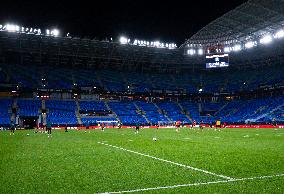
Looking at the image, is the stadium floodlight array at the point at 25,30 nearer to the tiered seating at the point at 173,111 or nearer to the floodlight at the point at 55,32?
the floodlight at the point at 55,32

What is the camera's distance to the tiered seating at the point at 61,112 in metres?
60.2

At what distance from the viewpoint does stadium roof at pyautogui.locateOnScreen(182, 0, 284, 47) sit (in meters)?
51.2

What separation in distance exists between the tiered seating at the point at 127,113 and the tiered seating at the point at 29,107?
58.1 feet

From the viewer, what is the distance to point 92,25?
5619 cm

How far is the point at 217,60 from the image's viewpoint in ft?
193

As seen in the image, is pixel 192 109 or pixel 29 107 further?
pixel 192 109

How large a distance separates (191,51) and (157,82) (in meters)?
13.4

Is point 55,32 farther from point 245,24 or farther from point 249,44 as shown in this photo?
point 249,44

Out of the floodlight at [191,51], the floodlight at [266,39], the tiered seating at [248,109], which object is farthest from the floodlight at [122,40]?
the floodlight at [266,39]

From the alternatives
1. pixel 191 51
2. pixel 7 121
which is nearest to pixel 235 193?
pixel 7 121

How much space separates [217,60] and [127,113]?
24.8 meters

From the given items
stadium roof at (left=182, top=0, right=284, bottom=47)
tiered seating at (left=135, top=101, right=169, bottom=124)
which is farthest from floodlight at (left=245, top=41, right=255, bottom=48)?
tiered seating at (left=135, top=101, right=169, bottom=124)

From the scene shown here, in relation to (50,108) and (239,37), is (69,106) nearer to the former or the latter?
(50,108)

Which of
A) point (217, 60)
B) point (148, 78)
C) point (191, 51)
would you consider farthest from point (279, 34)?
point (148, 78)
